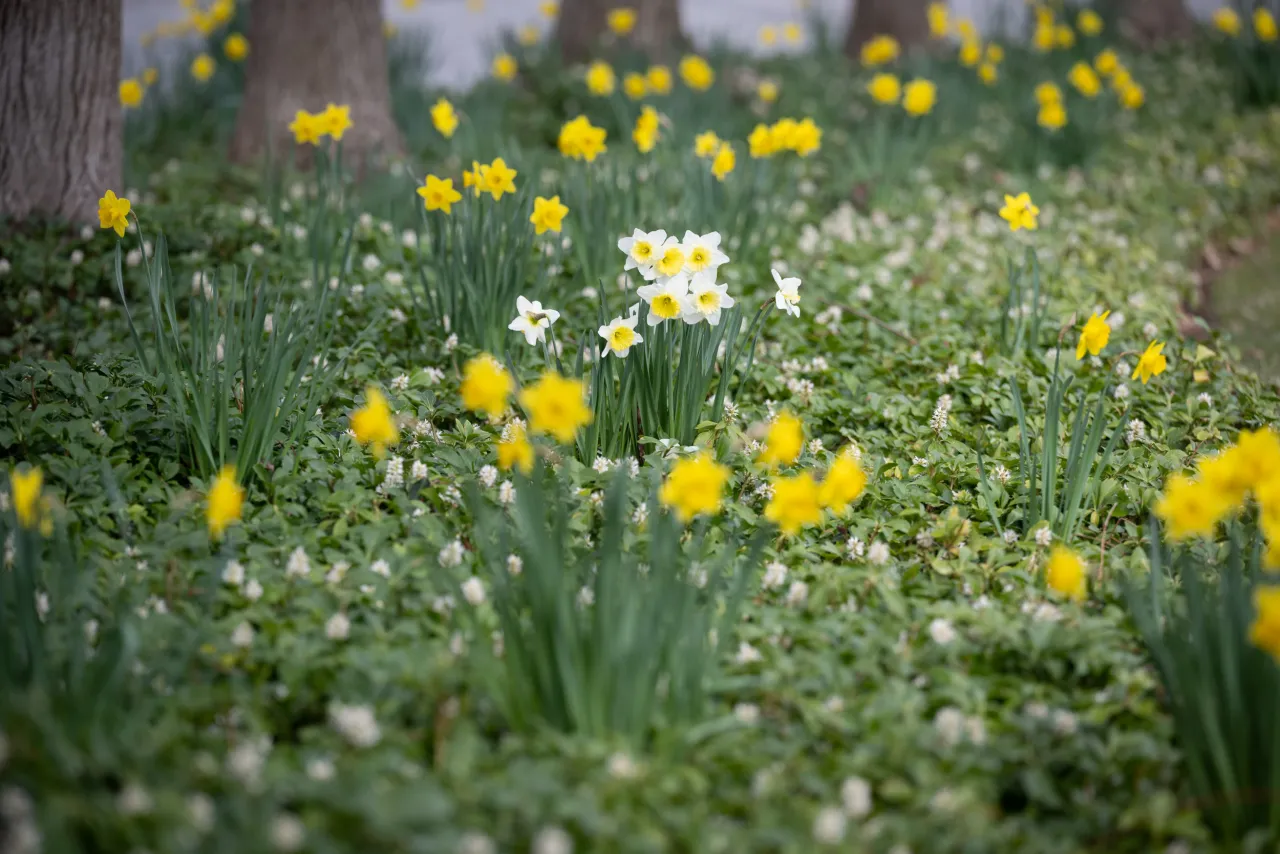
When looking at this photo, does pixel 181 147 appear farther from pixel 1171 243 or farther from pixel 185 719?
pixel 1171 243

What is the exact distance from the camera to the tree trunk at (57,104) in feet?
12.6

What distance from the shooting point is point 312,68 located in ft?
16.9

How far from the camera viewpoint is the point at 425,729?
1835 mm

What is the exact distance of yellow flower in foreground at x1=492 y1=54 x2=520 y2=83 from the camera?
20.3 ft

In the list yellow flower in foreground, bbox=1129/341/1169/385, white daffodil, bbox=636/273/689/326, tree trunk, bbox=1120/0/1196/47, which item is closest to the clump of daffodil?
white daffodil, bbox=636/273/689/326

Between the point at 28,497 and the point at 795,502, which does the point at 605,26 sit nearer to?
the point at 795,502

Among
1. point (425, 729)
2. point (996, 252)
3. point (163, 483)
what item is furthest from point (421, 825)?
point (996, 252)

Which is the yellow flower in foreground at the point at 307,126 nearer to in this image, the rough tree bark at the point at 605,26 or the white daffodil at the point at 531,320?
the white daffodil at the point at 531,320

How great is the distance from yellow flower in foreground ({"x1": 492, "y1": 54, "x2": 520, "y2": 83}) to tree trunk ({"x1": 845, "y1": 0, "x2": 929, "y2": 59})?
2926mm

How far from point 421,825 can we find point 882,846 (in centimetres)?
72

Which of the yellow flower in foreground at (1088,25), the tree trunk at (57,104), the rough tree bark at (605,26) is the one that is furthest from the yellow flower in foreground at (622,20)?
the tree trunk at (57,104)

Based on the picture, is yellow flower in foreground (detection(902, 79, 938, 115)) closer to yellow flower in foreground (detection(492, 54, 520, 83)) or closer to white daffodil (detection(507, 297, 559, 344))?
yellow flower in foreground (detection(492, 54, 520, 83))

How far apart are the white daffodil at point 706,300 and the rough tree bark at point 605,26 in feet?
16.4

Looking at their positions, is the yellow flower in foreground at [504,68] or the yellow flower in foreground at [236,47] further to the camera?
the yellow flower in foreground at [504,68]
